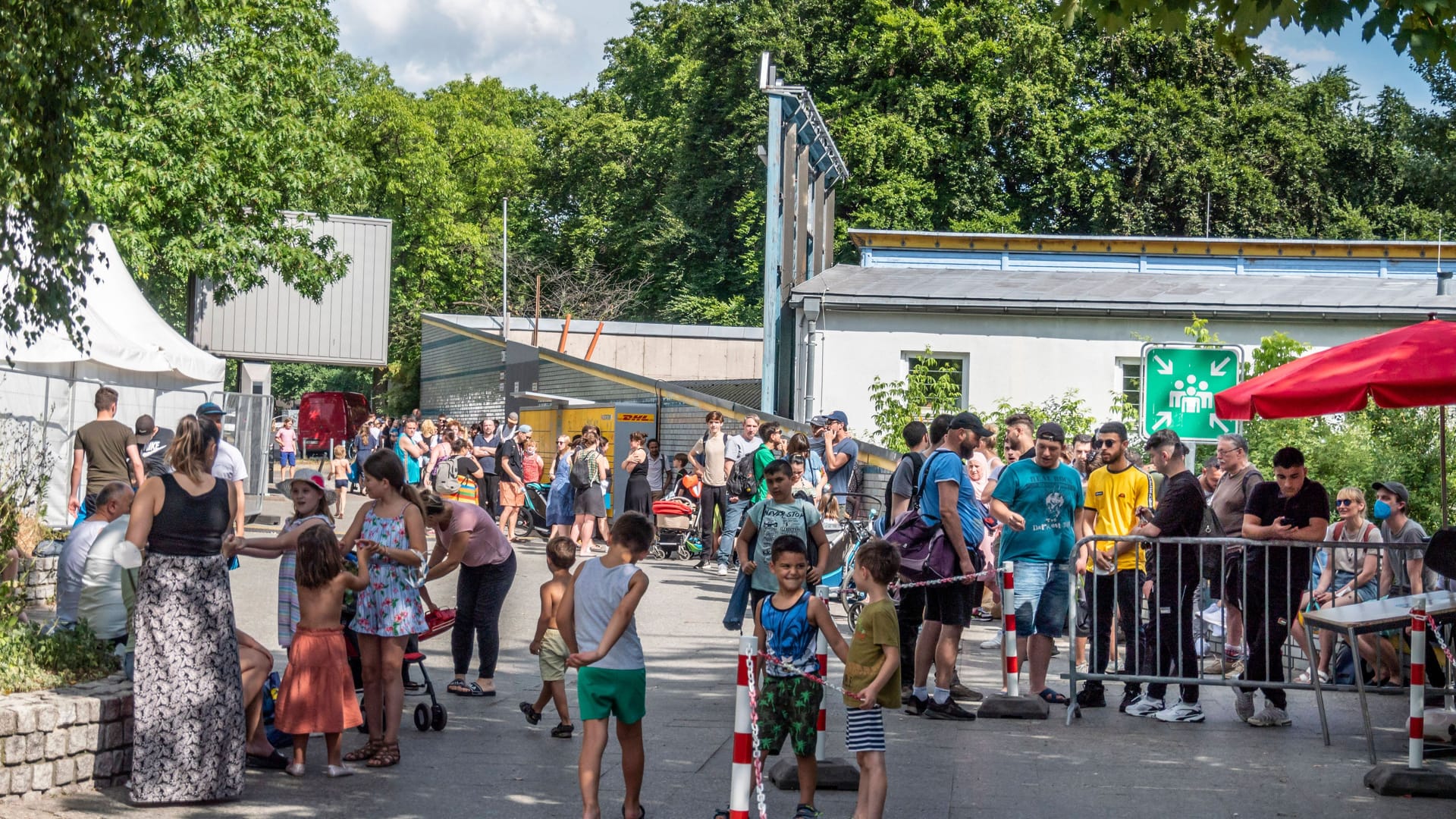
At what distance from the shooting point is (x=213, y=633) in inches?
273

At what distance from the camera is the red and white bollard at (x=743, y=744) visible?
5047 millimetres

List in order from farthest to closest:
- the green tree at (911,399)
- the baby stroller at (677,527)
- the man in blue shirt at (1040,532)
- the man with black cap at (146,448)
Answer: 1. the green tree at (911,399)
2. the baby stroller at (677,527)
3. the man with black cap at (146,448)
4. the man in blue shirt at (1040,532)

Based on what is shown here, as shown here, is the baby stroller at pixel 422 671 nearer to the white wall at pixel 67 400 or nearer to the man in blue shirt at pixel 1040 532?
the man in blue shirt at pixel 1040 532

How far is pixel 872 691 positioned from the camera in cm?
609

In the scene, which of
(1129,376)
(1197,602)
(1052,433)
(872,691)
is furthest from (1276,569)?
(1129,376)

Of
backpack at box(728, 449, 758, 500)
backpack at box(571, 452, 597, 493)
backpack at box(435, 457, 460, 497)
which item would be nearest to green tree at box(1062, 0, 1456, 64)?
backpack at box(728, 449, 758, 500)

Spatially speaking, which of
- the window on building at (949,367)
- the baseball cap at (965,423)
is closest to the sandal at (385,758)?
the baseball cap at (965,423)

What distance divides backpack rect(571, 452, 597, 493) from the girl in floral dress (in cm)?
1172

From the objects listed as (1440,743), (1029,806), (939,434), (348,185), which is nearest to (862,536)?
(939,434)

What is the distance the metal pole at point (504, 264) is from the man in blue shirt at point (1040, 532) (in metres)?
29.9

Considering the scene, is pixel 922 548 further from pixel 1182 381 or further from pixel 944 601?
pixel 1182 381

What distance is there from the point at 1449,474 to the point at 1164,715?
33.3 feet

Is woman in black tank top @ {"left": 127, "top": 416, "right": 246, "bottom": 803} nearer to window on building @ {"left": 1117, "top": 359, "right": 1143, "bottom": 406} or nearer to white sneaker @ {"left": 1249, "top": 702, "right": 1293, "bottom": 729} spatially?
white sneaker @ {"left": 1249, "top": 702, "right": 1293, "bottom": 729}

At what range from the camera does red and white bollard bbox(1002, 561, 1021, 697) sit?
9.14m
